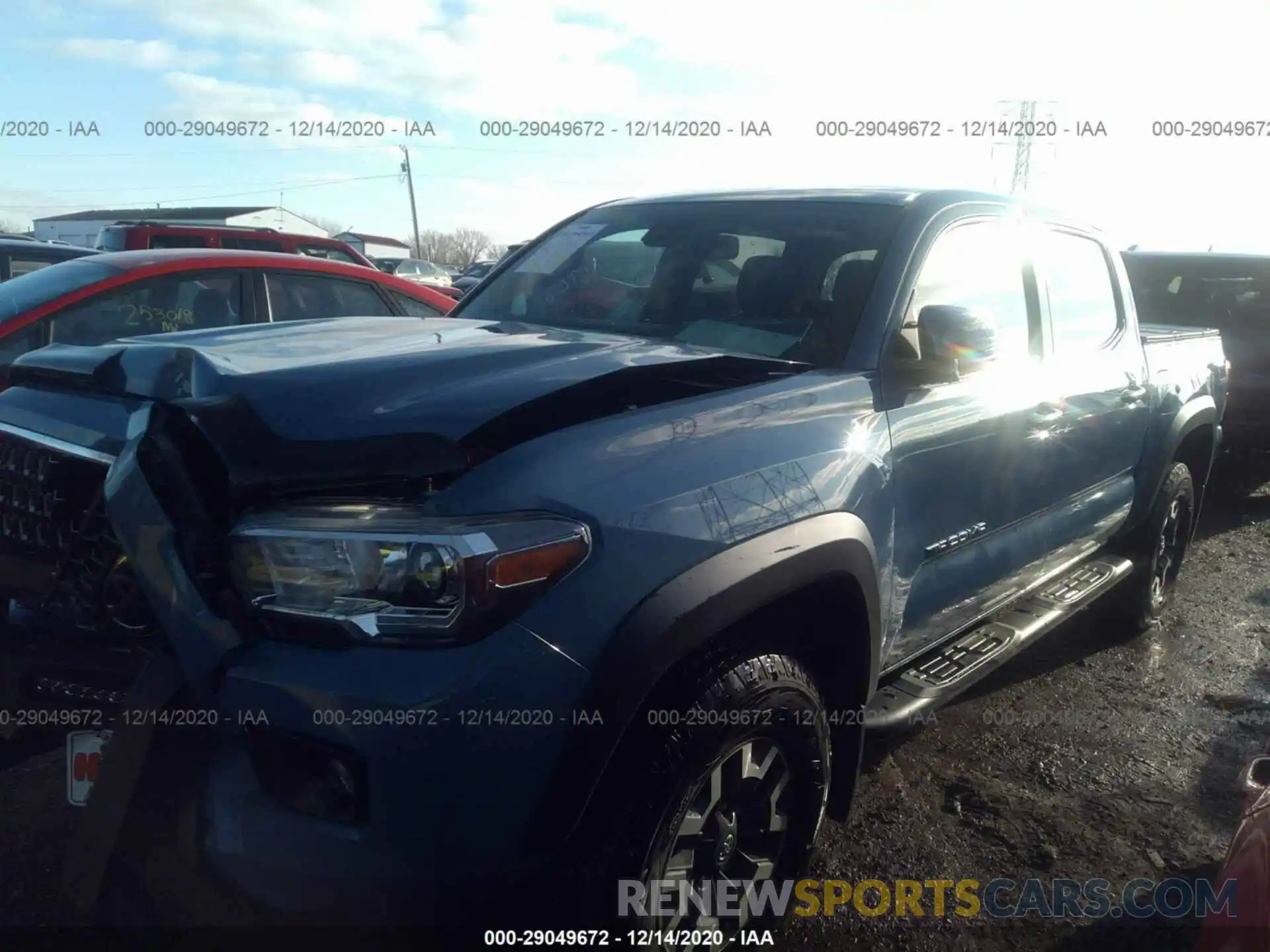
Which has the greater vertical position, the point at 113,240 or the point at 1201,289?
the point at 113,240

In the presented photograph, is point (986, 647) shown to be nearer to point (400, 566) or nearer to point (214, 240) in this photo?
point (400, 566)

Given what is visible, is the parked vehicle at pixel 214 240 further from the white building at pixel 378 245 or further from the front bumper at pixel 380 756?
the white building at pixel 378 245

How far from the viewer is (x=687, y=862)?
219cm

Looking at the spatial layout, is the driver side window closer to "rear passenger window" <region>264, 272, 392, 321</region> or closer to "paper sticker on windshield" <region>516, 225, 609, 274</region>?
"paper sticker on windshield" <region>516, 225, 609, 274</region>

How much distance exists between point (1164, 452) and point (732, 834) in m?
3.46

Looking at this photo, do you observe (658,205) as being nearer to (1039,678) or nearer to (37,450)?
(37,450)

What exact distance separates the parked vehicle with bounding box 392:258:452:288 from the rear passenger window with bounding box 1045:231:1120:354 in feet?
75.2

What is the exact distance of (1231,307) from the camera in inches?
311

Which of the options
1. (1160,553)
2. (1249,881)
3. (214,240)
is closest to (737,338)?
(1249,881)

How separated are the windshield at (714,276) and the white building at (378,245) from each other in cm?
3549

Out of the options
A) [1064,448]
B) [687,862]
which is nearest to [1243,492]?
[1064,448]

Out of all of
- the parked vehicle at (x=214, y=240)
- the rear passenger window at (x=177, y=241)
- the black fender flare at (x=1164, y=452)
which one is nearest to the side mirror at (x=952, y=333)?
the black fender flare at (x=1164, y=452)

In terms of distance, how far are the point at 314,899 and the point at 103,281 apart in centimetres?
444

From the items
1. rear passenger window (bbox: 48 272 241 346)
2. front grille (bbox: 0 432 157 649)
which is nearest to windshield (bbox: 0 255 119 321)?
rear passenger window (bbox: 48 272 241 346)
